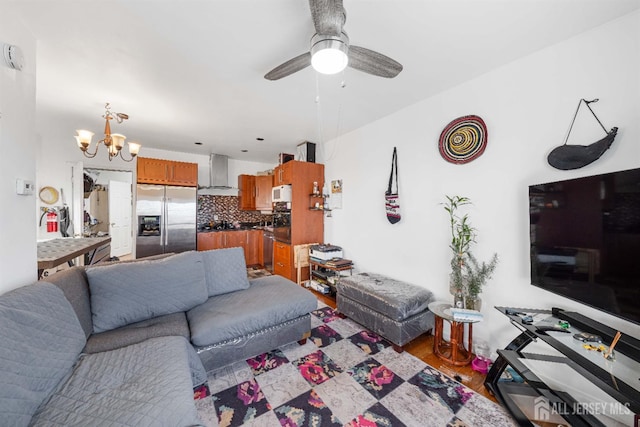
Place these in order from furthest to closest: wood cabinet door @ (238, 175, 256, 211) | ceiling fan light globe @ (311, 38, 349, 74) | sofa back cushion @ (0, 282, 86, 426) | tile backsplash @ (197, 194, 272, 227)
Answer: wood cabinet door @ (238, 175, 256, 211) < tile backsplash @ (197, 194, 272, 227) < ceiling fan light globe @ (311, 38, 349, 74) < sofa back cushion @ (0, 282, 86, 426)

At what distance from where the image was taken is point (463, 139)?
2.08m

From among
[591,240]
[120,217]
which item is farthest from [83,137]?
[591,240]

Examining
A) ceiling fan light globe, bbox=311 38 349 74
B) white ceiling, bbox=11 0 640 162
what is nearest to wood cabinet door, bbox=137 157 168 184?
white ceiling, bbox=11 0 640 162

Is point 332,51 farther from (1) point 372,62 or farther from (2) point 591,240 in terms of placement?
(2) point 591,240

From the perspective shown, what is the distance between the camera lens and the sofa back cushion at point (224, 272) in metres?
2.18

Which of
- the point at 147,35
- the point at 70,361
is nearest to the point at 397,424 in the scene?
the point at 70,361

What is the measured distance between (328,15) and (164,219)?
452cm

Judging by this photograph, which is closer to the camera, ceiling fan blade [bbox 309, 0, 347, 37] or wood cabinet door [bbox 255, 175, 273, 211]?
ceiling fan blade [bbox 309, 0, 347, 37]

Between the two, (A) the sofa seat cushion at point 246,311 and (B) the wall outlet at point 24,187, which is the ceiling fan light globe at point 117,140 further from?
(A) the sofa seat cushion at point 246,311

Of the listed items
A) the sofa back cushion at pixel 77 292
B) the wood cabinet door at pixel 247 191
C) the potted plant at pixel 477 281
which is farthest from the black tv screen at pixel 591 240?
the wood cabinet door at pixel 247 191

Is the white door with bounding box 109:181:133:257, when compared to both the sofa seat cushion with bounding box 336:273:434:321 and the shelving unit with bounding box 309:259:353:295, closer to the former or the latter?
the shelving unit with bounding box 309:259:353:295

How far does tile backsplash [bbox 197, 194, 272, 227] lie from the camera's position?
17.1 ft

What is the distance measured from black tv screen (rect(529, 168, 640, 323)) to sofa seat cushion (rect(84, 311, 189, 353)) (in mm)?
2561

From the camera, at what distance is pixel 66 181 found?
3.64 meters
